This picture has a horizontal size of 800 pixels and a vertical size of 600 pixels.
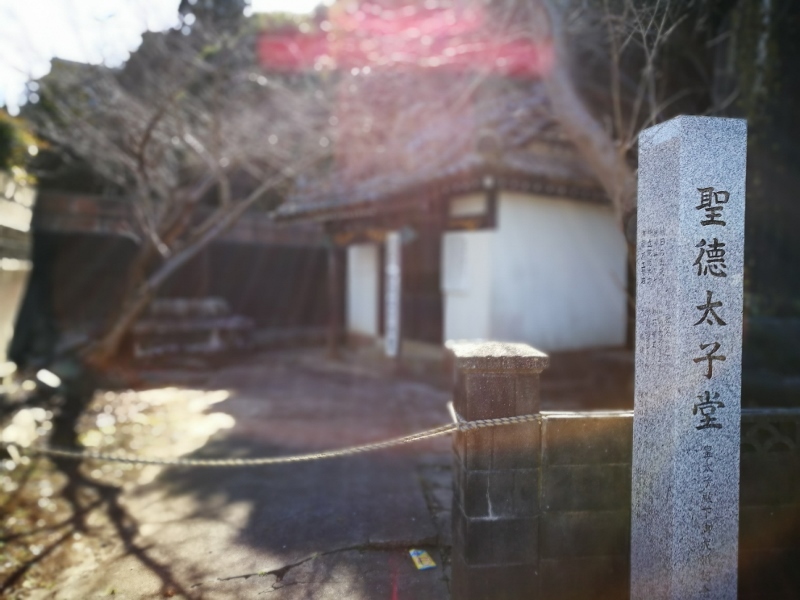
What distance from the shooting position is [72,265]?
14250mm

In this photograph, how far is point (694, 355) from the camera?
9.88ft

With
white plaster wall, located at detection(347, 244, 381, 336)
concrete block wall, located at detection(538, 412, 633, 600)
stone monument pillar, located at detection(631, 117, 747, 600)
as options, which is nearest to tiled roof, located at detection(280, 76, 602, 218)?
white plaster wall, located at detection(347, 244, 381, 336)

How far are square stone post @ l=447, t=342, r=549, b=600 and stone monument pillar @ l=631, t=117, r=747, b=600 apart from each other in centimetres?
69

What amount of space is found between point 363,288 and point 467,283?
5.15 meters

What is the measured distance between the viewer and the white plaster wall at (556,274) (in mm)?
9633

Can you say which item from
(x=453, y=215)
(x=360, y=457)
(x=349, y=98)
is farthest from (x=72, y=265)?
(x=360, y=457)

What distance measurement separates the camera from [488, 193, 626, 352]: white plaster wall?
9633 mm

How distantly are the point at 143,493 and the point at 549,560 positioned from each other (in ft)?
14.0

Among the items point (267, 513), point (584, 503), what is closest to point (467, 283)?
point (267, 513)

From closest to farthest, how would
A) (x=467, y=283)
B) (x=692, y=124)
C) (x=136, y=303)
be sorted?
(x=692, y=124) < (x=467, y=283) < (x=136, y=303)

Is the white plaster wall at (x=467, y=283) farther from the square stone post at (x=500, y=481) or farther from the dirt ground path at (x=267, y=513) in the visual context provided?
the square stone post at (x=500, y=481)

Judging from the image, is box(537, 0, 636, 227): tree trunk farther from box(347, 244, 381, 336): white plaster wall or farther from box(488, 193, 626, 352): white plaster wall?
Result: box(347, 244, 381, 336): white plaster wall

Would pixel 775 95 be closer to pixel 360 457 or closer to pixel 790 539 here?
pixel 790 539

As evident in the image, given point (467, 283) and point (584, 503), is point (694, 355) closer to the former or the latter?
point (584, 503)
